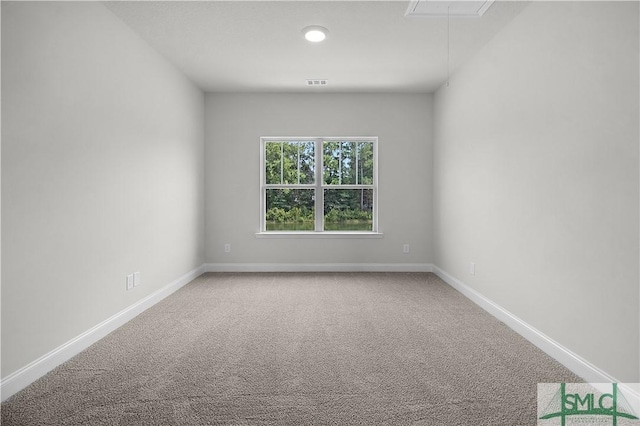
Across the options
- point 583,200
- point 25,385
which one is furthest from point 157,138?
point 583,200

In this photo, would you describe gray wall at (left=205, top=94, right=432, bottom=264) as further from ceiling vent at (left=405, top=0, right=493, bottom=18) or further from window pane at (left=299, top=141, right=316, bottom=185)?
ceiling vent at (left=405, top=0, right=493, bottom=18)

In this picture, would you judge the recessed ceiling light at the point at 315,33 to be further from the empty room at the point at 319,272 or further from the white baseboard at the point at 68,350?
the white baseboard at the point at 68,350

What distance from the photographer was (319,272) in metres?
5.23

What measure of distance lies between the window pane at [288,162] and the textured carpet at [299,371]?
2282 millimetres

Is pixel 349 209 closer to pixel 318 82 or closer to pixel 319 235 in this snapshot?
pixel 319 235

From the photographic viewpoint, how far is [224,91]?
5.14 meters

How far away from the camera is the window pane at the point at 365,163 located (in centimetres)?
542

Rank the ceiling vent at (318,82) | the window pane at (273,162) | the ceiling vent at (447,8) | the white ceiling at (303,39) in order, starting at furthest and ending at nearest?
the window pane at (273,162)
the ceiling vent at (318,82)
the white ceiling at (303,39)
the ceiling vent at (447,8)

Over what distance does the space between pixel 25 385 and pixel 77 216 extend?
1.07 metres

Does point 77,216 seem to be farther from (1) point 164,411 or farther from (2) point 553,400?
(2) point 553,400

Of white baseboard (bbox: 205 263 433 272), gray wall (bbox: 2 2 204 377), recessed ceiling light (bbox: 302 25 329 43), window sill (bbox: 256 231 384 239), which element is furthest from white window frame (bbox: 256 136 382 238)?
recessed ceiling light (bbox: 302 25 329 43)

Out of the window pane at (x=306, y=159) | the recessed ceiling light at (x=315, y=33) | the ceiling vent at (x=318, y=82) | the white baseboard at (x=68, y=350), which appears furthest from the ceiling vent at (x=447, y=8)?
the white baseboard at (x=68, y=350)

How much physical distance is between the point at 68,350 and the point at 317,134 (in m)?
3.91

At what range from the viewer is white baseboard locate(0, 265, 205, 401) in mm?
1962
